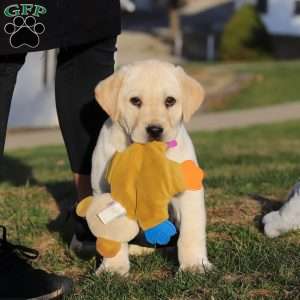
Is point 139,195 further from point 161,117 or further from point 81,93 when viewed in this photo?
point 81,93

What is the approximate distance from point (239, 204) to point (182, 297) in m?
1.49

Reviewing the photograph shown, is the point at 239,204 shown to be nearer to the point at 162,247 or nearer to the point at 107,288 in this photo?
the point at 162,247

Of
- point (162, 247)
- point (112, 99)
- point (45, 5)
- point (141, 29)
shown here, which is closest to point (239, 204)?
point (162, 247)

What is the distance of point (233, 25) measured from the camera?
26.2 meters

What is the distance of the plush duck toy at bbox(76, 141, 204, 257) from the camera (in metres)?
3.36

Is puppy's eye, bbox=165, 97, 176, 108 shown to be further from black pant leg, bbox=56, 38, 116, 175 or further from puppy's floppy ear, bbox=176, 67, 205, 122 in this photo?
black pant leg, bbox=56, 38, 116, 175

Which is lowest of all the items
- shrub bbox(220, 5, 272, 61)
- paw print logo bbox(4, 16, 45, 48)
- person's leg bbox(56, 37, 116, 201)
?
shrub bbox(220, 5, 272, 61)

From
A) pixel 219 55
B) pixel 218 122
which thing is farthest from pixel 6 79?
pixel 219 55

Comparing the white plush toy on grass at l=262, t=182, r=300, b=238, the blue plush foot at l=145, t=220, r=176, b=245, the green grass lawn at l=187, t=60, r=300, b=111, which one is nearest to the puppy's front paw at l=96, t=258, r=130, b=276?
the blue plush foot at l=145, t=220, r=176, b=245

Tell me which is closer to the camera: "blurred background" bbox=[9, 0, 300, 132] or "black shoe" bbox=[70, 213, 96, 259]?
"black shoe" bbox=[70, 213, 96, 259]

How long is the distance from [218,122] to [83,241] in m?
11.1

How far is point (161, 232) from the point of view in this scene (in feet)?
11.2

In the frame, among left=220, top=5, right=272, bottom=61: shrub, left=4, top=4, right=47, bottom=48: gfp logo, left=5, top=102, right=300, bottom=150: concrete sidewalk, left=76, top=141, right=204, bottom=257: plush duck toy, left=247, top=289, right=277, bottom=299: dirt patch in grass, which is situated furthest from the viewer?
left=220, top=5, right=272, bottom=61: shrub

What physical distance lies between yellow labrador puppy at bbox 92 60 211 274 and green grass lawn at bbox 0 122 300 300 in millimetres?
108
